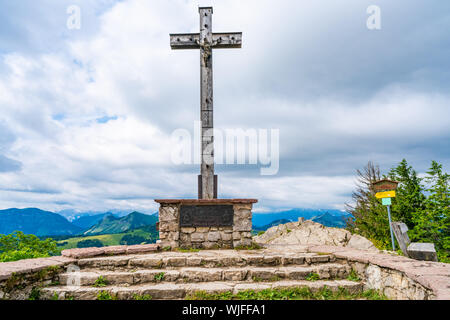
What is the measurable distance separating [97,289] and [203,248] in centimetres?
268

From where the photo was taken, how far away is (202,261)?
5219 mm

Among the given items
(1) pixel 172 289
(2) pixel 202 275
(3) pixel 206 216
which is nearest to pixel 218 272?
(2) pixel 202 275

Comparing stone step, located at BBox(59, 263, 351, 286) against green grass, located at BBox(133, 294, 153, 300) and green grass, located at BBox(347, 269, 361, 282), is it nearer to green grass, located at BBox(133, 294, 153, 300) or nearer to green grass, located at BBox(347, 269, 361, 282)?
green grass, located at BBox(347, 269, 361, 282)

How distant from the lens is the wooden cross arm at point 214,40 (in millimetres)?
7527

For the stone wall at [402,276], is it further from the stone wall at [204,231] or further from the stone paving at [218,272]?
the stone wall at [204,231]

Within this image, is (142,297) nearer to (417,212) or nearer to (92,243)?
(417,212)

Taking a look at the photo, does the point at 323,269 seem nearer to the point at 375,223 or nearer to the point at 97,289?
the point at 97,289

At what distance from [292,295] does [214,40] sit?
6.63 metres

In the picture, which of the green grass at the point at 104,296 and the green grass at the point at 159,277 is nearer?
the green grass at the point at 104,296

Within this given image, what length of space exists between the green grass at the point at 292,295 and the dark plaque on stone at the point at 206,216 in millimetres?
2426

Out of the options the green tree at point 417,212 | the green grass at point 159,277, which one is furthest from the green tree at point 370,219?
the green grass at point 159,277

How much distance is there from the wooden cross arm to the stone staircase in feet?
18.5
